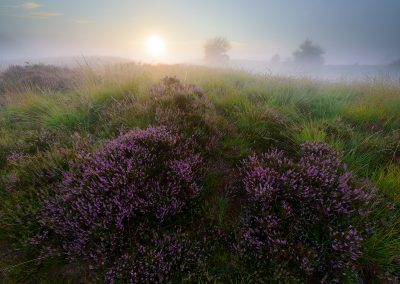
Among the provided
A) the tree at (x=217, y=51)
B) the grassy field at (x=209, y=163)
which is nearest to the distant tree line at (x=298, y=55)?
the tree at (x=217, y=51)

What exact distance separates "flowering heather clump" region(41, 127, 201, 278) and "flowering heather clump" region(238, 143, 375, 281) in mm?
762

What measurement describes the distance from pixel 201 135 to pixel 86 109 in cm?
A: 313

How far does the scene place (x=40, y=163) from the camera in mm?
3270

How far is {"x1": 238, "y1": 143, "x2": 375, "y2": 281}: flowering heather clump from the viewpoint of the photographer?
83.7 inches

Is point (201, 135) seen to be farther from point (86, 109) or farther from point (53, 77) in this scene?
point (53, 77)

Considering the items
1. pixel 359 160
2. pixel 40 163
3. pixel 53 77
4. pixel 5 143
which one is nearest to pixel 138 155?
pixel 40 163

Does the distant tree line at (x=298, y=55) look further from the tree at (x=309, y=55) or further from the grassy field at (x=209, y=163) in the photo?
the grassy field at (x=209, y=163)

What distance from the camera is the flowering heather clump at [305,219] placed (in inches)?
83.7

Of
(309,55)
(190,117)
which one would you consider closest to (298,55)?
(309,55)

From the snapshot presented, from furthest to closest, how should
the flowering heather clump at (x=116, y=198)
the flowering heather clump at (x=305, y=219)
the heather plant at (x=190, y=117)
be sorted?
1. the heather plant at (x=190, y=117)
2. the flowering heather clump at (x=116, y=198)
3. the flowering heather clump at (x=305, y=219)

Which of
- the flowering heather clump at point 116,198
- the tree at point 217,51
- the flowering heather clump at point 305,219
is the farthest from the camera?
the tree at point 217,51

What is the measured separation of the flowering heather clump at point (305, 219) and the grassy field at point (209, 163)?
6 cm

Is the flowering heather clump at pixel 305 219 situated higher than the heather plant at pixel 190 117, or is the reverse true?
the heather plant at pixel 190 117

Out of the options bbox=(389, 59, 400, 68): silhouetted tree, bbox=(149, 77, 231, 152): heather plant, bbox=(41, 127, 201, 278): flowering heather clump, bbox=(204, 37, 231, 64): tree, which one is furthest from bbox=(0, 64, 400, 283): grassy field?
bbox=(389, 59, 400, 68): silhouetted tree
